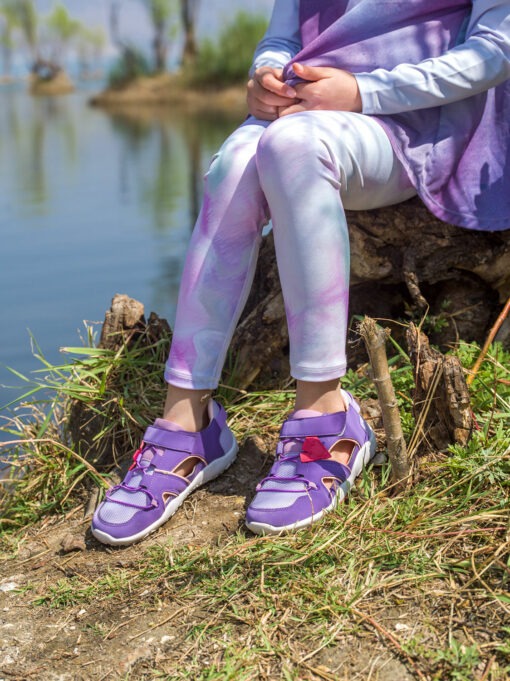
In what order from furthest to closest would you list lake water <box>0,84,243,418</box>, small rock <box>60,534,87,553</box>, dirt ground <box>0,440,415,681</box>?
lake water <box>0,84,243,418</box>
small rock <box>60,534,87,553</box>
dirt ground <box>0,440,415,681</box>

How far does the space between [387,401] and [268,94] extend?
2.64ft

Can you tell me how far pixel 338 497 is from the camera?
1.60m

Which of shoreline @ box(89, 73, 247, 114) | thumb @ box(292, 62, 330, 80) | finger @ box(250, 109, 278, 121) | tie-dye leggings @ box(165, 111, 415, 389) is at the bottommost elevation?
shoreline @ box(89, 73, 247, 114)

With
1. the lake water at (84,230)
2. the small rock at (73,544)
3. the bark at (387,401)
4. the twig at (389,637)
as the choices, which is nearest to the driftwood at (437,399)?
the bark at (387,401)

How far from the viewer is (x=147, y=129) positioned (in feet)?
40.0

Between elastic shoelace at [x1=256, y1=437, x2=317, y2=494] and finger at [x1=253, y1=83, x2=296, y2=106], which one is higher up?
finger at [x1=253, y1=83, x2=296, y2=106]

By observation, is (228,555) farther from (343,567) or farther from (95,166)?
(95,166)

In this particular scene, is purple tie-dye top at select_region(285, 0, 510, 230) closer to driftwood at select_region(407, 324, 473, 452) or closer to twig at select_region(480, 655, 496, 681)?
driftwood at select_region(407, 324, 473, 452)

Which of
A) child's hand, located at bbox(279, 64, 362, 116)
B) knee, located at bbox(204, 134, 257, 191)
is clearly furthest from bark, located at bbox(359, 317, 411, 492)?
child's hand, located at bbox(279, 64, 362, 116)

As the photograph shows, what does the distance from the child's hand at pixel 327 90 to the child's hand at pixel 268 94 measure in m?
0.05

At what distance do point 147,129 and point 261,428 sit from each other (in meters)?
10.9

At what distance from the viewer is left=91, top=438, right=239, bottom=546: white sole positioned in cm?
162

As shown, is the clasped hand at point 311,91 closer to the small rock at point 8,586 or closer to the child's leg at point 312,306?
the child's leg at point 312,306

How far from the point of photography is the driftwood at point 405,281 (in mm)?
2006
